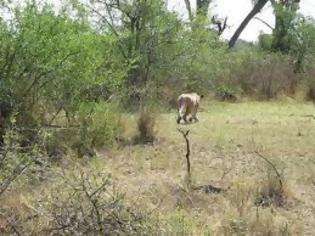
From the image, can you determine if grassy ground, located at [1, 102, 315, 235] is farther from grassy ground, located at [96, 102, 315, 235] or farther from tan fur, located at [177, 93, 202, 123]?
tan fur, located at [177, 93, 202, 123]

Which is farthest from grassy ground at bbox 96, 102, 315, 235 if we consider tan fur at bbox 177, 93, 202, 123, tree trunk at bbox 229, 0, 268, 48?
tree trunk at bbox 229, 0, 268, 48

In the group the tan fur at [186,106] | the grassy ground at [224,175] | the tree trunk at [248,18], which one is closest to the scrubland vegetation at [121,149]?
the grassy ground at [224,175]

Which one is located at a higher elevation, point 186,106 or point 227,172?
point 186,106

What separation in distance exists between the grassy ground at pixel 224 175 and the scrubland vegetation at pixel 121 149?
0.8 inches

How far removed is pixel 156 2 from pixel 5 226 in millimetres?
12452

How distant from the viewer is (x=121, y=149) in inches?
437

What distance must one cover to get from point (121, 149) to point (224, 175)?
2601 millimetres

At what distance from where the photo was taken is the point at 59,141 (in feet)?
33.9

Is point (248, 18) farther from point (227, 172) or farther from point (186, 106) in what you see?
point (227, 172)

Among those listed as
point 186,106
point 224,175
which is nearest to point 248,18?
point 186,106

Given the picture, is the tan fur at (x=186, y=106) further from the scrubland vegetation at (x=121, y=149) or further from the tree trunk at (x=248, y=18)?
the tree trunk at (x=248, y=18)

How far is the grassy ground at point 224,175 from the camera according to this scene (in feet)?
23.1

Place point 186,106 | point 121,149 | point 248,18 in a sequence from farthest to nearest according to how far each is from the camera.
→ point 248,18 < point 186,106 < point 121,149

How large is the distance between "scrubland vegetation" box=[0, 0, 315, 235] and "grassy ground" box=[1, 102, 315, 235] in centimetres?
2
